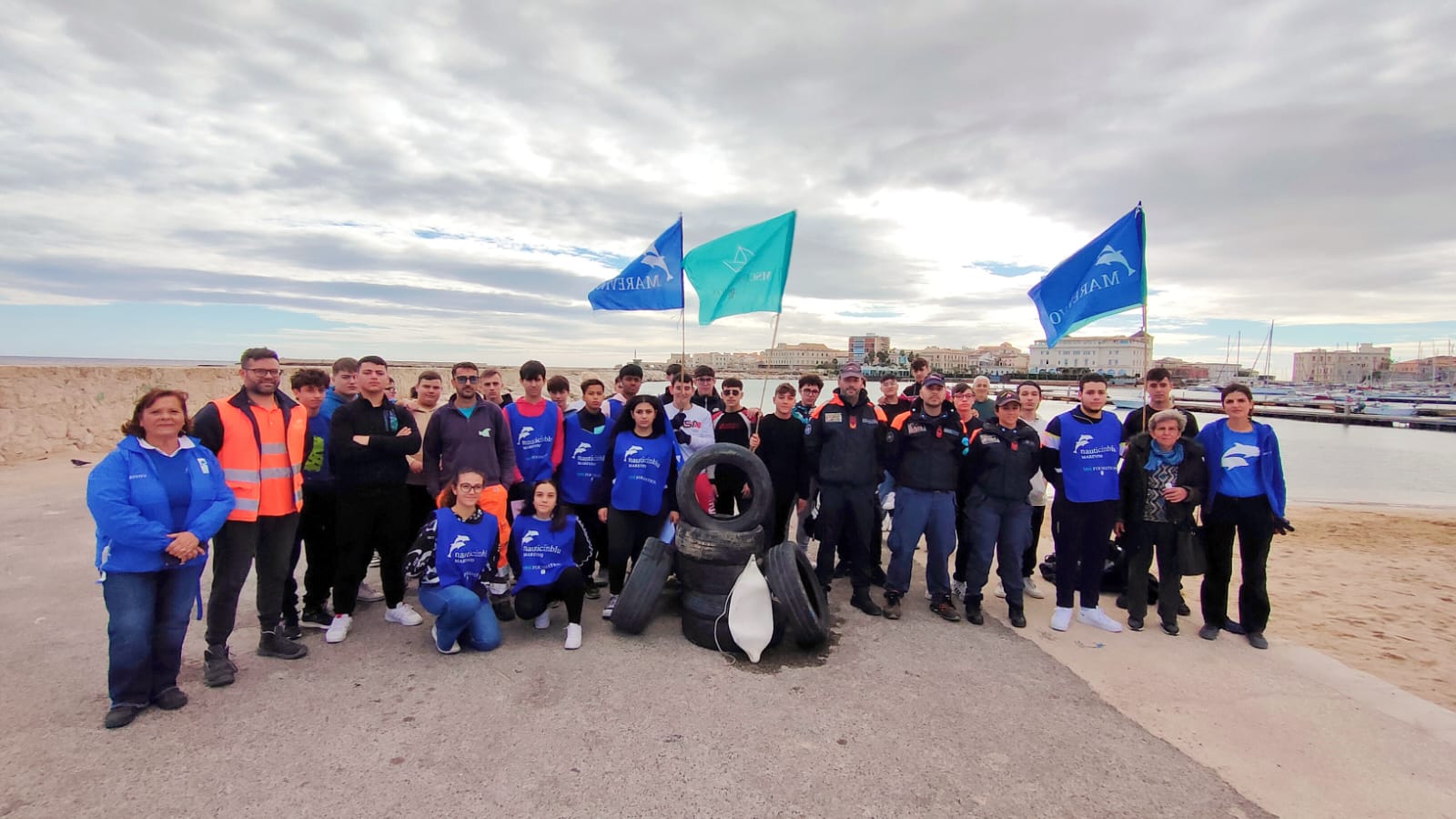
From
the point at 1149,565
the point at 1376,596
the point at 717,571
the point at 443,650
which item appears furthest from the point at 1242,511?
the point at 443,650

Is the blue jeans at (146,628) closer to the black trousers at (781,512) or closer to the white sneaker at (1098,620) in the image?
the black trousers at (781,512)

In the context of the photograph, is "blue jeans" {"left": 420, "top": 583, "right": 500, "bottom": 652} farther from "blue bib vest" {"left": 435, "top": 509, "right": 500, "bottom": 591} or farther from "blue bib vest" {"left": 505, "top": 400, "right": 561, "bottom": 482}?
"blue bib vest" {"left": 505, "top": 400, "right": 561, "bottom": 482}

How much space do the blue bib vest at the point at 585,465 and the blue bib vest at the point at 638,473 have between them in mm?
319

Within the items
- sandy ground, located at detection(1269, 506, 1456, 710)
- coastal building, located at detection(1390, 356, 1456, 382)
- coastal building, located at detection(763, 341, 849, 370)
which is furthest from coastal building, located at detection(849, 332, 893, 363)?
coastal building, located at detection(1390, 356, 1456, 382)

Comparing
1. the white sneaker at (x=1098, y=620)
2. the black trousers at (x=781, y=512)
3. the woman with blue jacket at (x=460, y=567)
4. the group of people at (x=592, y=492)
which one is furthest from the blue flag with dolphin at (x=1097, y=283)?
the woman with blue jacket at (x=460, y=567)

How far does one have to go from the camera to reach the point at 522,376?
5.05 meters

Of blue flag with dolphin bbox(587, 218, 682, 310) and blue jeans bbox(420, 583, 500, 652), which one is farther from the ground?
blue flag with dolphin bbox(587, 218, 682, 310)

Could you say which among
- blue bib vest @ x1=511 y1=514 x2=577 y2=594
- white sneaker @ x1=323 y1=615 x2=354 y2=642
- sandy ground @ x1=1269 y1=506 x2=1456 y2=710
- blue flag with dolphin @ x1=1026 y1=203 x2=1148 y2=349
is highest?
blue flag with dolphin @ x1=1026 y1=203 x2=1148 y2=349

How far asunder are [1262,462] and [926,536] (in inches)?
100

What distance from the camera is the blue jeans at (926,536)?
16.7ft

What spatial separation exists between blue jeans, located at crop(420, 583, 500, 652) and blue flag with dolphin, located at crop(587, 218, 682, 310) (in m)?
3.97

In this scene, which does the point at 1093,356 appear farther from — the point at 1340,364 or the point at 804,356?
the point at 1340,364

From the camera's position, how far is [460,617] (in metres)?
4.01

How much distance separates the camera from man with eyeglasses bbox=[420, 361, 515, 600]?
4.74 meters
